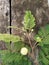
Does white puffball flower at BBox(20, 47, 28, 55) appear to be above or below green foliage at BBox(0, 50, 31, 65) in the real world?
above

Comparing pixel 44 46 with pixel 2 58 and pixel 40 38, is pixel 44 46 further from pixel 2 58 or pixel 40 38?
pixel 2 58

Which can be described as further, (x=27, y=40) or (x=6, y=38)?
(x=27, y=40)

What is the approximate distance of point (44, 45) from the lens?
120cm

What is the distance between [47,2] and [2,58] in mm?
381

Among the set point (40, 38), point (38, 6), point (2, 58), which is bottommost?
point (2, 58)

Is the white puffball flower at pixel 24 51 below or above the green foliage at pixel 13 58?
above

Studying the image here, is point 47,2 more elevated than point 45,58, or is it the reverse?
point 47,2

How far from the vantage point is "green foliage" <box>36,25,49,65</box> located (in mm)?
1165

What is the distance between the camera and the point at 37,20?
4.18 ft

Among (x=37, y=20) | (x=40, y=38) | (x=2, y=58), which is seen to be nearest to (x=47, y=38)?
(x=40, y=38)

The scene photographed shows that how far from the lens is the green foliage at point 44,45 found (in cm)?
116

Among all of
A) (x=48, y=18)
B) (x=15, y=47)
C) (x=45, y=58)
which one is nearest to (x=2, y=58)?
(x=15, y=47)

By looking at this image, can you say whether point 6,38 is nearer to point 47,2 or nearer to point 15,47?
point 15,47

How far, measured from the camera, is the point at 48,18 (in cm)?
128
